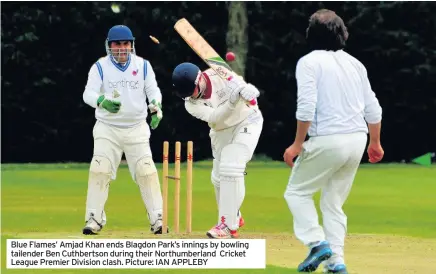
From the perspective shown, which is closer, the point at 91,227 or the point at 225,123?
the point at 225,123

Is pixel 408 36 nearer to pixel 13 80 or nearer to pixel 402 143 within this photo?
pixel 402 143

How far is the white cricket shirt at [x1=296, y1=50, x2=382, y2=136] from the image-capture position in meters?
7.04

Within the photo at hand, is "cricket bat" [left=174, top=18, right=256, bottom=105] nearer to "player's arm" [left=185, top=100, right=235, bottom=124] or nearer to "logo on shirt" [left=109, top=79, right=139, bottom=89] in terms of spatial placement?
"player's arm" [left=185, top=100, right=235, bottom=124]

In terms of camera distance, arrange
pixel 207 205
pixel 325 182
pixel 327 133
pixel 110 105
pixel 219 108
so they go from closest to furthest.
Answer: pixel 327 133 < pixel 325 182 < pixel 219 108 < pixel 110 105 < pixel 207 205

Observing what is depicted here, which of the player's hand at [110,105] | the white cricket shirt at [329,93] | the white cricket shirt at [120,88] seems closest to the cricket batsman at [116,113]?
the white cricket shirt at [120,88]

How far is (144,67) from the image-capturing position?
33.6 ft

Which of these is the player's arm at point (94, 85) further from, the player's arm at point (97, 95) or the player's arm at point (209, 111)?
the player's arm at point (209, 111)

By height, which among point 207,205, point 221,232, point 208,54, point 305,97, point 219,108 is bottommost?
point 207,205

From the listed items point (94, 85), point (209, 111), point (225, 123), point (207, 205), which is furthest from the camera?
point (207, 205)

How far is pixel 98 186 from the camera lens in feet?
33.3

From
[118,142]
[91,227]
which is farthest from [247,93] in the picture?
[91,227]

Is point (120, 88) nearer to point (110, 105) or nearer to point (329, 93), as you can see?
point (110, 105)

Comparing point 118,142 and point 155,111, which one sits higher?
point 155,111

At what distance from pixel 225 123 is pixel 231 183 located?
468 millimetres
